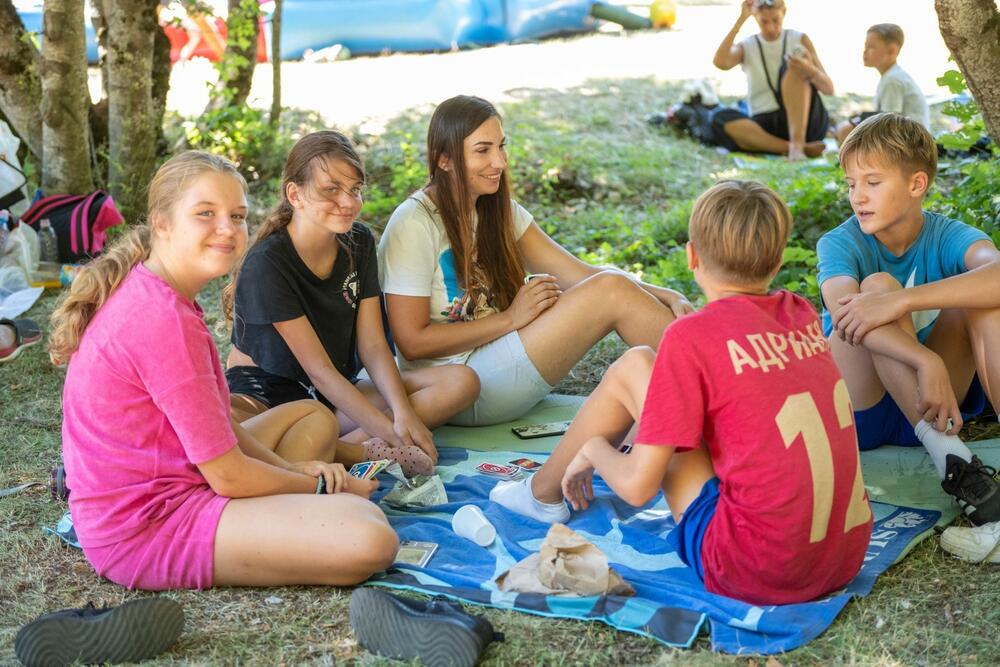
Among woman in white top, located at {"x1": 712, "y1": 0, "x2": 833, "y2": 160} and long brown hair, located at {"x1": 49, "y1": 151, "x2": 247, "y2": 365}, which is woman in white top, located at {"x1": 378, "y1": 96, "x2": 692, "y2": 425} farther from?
woman in white top, located at {"x1": 712, "y1": 0, "x2": 833, "y2": 160}

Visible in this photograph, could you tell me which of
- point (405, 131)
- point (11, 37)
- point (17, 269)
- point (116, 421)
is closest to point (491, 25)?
point (405, 131)

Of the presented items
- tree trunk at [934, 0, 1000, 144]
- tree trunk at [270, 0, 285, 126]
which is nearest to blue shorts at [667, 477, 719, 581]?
tree trunk at [934, 0, 1000, 144]

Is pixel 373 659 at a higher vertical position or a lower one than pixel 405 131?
lower

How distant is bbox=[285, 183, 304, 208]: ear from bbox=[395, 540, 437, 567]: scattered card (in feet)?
3.87

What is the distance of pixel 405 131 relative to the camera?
8180 mm

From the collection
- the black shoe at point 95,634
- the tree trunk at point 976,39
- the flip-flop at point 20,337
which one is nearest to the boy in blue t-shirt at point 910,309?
the tree trunk at point 976,39

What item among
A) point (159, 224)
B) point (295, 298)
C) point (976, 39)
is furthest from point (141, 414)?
point (976, 39)

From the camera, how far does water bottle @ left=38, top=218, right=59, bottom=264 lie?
5.76 m

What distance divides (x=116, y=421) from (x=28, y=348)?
243 cm

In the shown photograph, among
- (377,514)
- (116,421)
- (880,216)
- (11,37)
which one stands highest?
(11,37)

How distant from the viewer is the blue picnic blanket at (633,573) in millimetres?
2502

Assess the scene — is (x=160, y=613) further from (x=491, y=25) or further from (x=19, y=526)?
(x=491, y=25)

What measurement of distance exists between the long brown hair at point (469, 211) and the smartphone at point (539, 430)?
0.45m

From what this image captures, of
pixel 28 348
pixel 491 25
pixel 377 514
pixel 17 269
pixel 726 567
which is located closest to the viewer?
pixel 726 567
